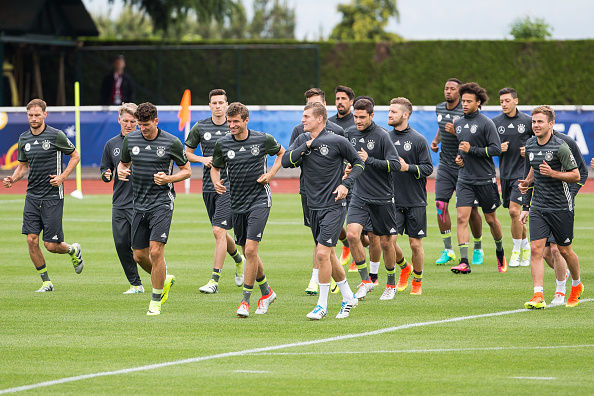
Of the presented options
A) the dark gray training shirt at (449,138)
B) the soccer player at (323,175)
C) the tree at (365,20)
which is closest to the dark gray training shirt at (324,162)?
the soccer player at (323,175)

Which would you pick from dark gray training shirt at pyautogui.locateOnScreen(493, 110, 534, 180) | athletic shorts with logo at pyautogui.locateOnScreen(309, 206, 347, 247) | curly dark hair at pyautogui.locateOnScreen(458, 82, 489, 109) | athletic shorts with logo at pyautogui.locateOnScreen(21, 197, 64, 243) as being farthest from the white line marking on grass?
athletic shorts with logo at pyautogui.locateOnScreen(21, 197, 64, 243)

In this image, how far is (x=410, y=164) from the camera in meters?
11.4

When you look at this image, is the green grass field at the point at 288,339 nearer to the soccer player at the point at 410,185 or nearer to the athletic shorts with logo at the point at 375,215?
the soccer player at the point at 410,185

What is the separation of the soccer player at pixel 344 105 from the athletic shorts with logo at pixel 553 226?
284 centimetres

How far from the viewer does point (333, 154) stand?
31.6 feet

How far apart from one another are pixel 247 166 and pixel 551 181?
3324 millimetres

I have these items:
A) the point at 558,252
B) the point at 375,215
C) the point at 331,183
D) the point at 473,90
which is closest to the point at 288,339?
the point at 331,183

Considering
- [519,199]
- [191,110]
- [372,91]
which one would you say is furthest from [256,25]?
[519,199]

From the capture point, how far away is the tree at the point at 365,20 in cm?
6034

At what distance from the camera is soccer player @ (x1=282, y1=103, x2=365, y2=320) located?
955cm

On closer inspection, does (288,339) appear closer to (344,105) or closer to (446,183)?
(344,105)

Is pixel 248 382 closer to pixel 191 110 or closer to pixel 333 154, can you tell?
pixel 333 154

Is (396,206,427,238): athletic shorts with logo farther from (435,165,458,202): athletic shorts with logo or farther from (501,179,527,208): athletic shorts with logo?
(501,179,527,208): athletic shorts with logo

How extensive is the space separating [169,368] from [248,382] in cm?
80
